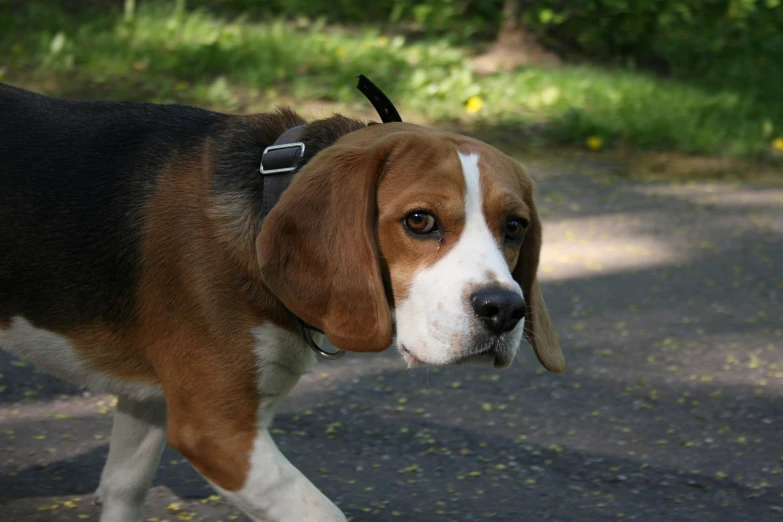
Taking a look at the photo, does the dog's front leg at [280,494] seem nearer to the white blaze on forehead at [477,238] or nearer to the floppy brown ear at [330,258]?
the floppy brown ear at [330,258]

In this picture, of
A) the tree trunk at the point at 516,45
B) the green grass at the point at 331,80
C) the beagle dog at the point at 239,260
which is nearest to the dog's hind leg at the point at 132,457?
the beagle dog at the point at 239,260

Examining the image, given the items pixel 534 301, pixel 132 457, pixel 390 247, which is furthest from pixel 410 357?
pixel 132 457

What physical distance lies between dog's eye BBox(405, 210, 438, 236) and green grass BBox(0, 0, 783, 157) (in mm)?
6576

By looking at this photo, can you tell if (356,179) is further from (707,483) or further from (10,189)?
(707,483)

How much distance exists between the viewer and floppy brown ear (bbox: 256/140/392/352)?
2.87 m

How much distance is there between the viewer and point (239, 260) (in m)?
3.00

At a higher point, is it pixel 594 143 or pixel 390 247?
pixel 390 247

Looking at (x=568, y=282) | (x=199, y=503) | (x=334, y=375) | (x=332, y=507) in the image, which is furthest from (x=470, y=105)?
(x=332, y=507)

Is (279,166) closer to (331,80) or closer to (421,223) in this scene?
(421,223)

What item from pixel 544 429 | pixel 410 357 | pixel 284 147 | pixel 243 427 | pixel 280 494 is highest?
pixel 284 147

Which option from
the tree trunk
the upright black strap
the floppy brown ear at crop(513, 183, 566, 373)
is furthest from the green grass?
the floppy brown ear at crop(513, 183, 566, 373)

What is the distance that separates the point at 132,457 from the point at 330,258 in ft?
3.70

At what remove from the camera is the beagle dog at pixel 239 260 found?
2859mm

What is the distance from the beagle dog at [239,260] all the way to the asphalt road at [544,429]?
0.79 metres
